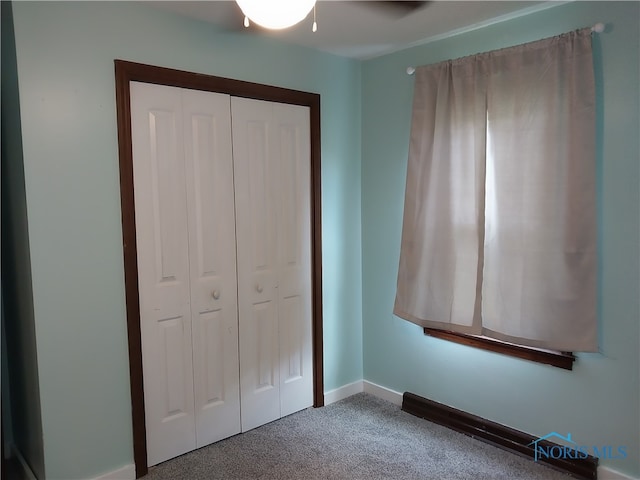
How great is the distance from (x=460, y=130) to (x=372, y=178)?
76 cm

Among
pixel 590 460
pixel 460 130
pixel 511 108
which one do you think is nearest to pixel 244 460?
pixel 590 460

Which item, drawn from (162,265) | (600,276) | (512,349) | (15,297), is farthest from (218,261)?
(600,276)

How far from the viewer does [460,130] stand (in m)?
2.58

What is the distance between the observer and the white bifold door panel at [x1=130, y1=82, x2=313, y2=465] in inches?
92.3

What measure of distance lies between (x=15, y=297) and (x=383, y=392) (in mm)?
2303

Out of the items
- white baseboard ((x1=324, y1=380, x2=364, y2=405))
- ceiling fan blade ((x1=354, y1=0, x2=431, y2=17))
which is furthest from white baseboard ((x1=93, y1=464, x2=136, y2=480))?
ceiling fan blade ((x1=354, y1=0, x2=431, y2=17))

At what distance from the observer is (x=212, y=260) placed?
100.0 inches

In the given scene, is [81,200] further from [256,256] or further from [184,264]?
[256,256]

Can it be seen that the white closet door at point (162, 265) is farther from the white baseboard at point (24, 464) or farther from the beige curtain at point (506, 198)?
the beige curtain at point (506, 198)

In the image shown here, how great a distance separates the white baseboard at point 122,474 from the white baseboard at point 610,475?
7.43 feet

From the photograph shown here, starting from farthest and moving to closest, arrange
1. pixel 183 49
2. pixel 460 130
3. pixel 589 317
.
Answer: pixel 460 130
pixel 183 49
pixel 589 317

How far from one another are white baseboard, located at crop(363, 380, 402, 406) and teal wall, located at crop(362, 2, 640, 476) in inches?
1.8

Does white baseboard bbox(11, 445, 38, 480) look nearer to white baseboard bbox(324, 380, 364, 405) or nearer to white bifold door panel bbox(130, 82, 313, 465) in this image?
white bifold door panel bbox(130, 82, 313, 465)

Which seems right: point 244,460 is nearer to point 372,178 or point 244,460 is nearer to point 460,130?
point 372,178
